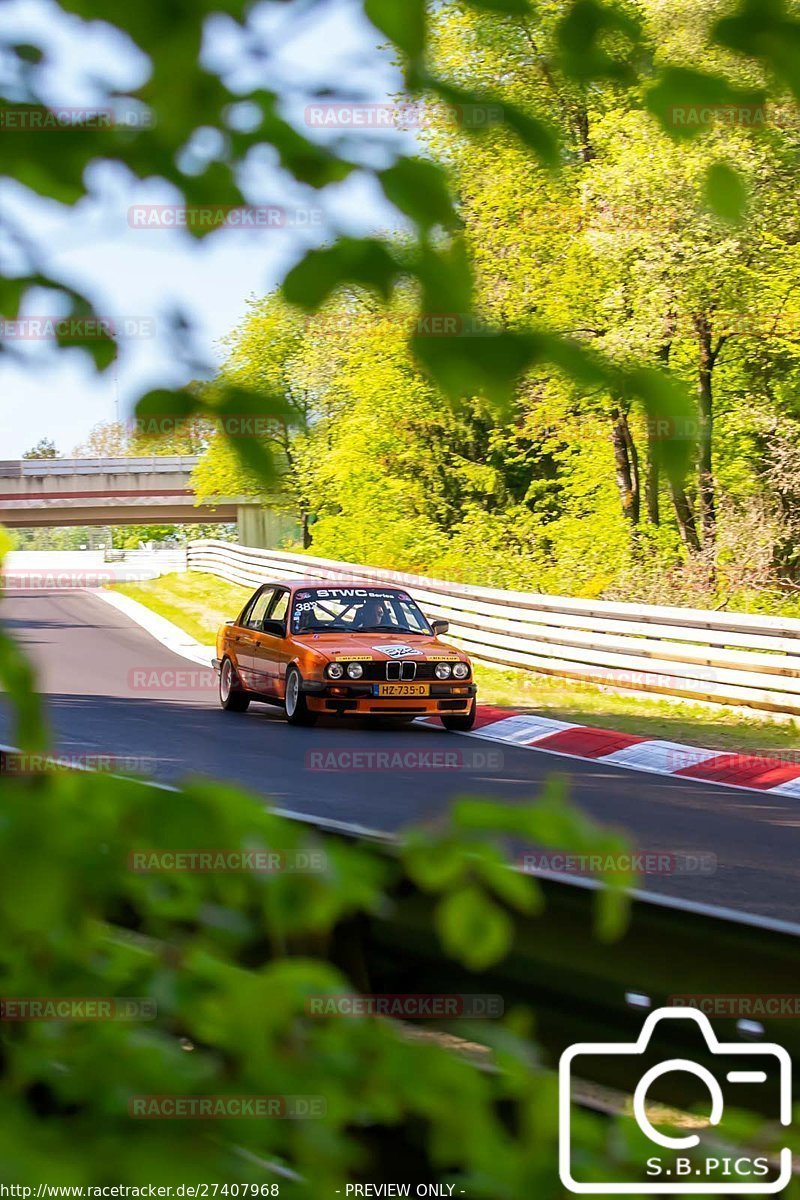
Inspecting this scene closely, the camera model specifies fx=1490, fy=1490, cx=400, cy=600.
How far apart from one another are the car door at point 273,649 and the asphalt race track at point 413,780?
446 millimetres

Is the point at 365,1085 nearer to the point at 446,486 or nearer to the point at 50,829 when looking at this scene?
the point at 50,829

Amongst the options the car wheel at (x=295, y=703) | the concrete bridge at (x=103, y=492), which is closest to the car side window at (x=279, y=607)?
the car wheel at (x=295, y=703)


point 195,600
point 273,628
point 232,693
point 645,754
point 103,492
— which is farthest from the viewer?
point 103,492

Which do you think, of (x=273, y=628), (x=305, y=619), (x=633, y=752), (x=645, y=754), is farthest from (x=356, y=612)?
(x=645, y=754)

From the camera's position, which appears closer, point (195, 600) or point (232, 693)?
point (232, 693)

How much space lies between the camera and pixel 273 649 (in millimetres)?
16594

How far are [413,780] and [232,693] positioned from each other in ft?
18.9

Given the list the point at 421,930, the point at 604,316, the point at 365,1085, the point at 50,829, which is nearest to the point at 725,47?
the point at 50,829

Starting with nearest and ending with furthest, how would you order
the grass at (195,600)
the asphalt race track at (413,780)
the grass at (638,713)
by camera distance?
the asphalt race track at (413,780) → the grass at (638,713) → the grass at (195,600)

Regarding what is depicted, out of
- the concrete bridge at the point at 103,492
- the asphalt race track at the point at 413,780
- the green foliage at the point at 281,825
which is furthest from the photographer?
the concrete bridge at the point at 103,492

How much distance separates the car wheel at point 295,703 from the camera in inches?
625

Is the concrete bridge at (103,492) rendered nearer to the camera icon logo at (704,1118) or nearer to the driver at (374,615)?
the driver at (374,615)

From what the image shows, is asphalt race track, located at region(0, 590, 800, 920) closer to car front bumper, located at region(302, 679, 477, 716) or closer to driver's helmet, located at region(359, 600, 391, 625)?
car front bumper, located at region(302, 679, 477, 716)

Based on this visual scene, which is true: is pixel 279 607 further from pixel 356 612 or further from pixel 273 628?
pixel 356 612
